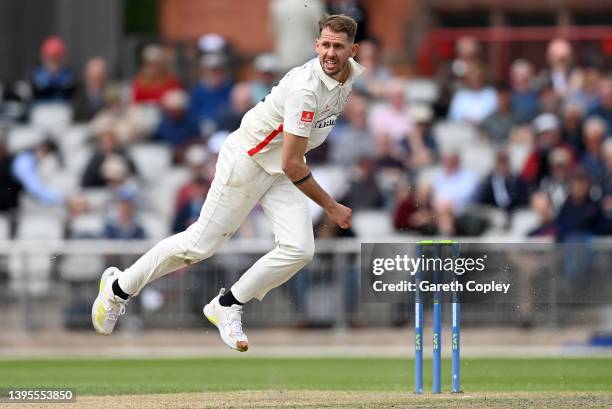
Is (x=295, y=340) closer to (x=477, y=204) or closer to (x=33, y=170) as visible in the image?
(x=477, y=204)

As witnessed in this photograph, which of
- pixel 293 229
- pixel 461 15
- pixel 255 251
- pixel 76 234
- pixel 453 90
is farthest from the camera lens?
pixel 461 15

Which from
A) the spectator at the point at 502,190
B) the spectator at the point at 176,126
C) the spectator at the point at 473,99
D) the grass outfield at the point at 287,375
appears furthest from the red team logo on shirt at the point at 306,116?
the spectator at the point at 176,126

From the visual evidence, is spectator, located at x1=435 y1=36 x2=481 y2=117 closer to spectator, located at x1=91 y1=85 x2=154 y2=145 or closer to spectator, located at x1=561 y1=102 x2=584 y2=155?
spectator, located at x1=561 y1=102 x2=584 y2=155

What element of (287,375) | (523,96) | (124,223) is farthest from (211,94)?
(287,375)

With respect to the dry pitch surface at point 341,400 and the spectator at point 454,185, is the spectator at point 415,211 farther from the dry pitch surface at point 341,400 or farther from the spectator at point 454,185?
the dry pitch surface at point 341,400

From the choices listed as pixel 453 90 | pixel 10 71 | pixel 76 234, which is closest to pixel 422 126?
pixel 453 90

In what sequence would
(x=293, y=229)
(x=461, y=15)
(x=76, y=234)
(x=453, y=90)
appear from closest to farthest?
(x=293, y=229), (x=76, y=234), (x=453, y=90), (x=461, y=15)

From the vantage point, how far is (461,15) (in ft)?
74.7

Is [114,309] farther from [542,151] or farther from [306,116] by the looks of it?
[542,151]

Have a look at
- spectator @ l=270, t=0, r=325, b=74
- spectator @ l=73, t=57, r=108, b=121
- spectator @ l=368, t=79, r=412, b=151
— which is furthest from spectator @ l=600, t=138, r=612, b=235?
spectator @ l=73, t=57, r=108, b=121

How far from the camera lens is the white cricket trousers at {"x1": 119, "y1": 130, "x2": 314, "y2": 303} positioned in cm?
1180

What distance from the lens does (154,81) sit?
71.3 feet

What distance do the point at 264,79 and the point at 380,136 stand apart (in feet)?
6.57

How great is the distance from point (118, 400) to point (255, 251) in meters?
6.03
